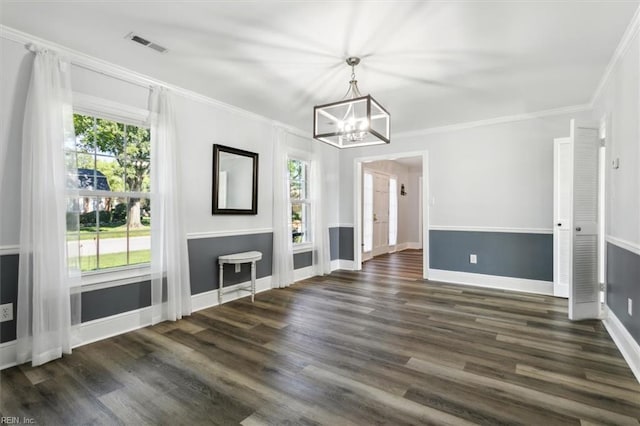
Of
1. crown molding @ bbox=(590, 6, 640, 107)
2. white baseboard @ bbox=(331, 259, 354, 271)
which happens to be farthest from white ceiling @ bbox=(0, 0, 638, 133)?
white baseboard @ bbox=(331, 259, 354, 271)

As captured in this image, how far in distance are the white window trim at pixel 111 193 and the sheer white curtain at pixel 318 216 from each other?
107 inches

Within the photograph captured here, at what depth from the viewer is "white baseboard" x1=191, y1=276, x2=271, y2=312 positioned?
372cm

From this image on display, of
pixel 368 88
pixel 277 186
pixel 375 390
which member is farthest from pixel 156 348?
pixel 368 88

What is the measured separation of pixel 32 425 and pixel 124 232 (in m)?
1.76

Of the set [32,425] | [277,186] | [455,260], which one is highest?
[277,186]

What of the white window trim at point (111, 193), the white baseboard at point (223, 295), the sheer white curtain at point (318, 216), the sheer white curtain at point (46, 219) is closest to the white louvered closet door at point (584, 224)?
the sheer white curtain at point (318, 216)

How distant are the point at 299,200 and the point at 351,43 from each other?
10.00 feet

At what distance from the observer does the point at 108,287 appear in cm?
298

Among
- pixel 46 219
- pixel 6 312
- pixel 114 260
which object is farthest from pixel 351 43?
pixel 6 312

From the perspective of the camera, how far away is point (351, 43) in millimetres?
2582

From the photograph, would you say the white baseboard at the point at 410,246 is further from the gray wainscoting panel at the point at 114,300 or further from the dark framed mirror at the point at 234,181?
the gray wainscoting panel at the point at 114,300

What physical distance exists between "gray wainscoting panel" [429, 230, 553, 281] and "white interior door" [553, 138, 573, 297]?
0.09 metres

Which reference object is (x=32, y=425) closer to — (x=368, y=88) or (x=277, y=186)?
(x=277, y=186)

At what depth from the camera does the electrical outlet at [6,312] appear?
238 cm
